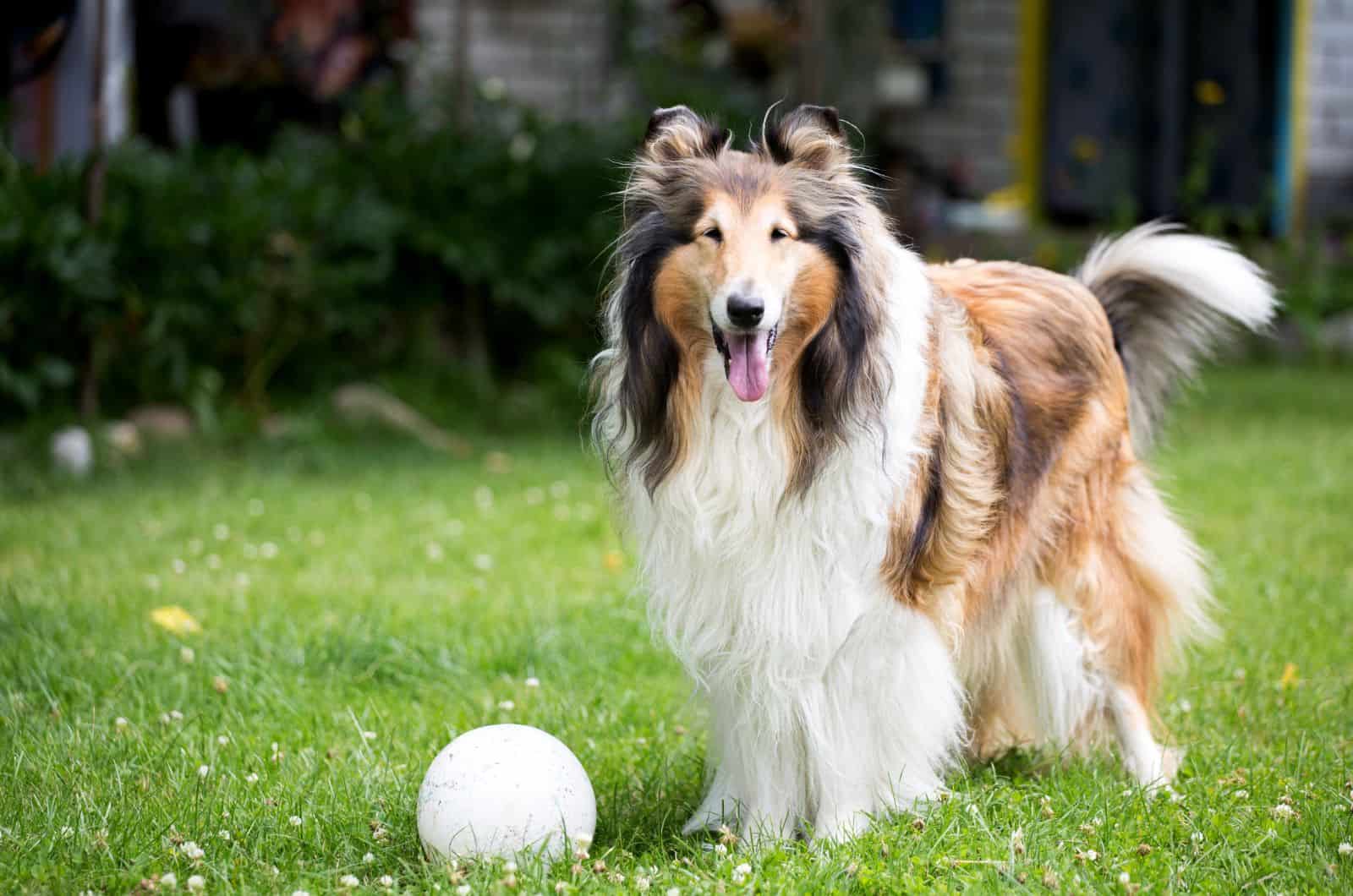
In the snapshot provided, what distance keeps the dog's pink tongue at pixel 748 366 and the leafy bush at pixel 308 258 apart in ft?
16.6

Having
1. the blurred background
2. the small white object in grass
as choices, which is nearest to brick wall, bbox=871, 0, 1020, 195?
the blurred background

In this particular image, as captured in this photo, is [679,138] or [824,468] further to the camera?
[679,138]

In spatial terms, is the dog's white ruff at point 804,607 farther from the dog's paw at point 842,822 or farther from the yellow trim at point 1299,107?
the yellow trim at point 1299,107

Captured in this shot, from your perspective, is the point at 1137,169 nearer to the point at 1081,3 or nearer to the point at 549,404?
the point at 1081,3

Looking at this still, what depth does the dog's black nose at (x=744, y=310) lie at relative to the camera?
113 inches

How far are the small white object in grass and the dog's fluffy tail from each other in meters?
5.07

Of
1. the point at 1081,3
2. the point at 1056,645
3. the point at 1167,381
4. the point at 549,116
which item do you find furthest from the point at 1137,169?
the point at 1056,645

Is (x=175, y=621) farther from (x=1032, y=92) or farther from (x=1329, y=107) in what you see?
(x=1329, y=107)

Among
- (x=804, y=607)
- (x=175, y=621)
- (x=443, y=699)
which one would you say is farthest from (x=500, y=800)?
(x=175, y=621)

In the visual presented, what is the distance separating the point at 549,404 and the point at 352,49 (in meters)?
3.21

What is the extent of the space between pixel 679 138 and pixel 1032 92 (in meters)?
9.57

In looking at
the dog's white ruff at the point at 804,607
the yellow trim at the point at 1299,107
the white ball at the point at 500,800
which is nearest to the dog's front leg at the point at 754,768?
the dog's white ruff at the point at 804,607

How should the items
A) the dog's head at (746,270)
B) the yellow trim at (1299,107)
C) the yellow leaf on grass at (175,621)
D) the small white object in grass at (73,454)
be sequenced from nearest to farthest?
the dog's head at (746,270) → the yellow leaf on grass at (175,621) → the small white object in grass at (73,454) → the yellow trim at (1299,107)

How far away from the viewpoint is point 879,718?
10.7 ft
